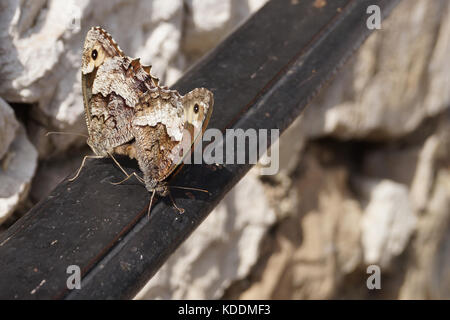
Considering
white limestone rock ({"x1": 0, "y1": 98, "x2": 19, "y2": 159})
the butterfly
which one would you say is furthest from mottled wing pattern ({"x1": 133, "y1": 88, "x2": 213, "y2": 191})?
white limestone rock ({"x1": 0, "y1": 98, "x2": 19, "y2": 159})

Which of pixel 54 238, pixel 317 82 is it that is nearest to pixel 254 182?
pixel 317 82

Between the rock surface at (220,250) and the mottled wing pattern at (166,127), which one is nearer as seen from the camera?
the mottled wing pattern at (166,127)

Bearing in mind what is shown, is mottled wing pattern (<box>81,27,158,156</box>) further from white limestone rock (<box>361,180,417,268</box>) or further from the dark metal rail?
white limestone rock (<box>361,180,417,268</box>)

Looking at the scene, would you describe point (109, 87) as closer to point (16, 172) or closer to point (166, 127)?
point (166, 127)

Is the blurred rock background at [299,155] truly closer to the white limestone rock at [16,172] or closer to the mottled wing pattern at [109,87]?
the white limestone rock at [16,172]

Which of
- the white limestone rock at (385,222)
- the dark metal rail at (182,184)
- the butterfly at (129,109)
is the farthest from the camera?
the white limestone rock at (385,222)

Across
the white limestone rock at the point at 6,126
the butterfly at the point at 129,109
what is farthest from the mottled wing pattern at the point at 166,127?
the white limestone rock at the point at 6,126
